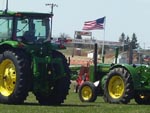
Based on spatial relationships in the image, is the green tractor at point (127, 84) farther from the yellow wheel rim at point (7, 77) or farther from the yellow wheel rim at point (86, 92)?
the yellow wheel rim at point (7, 77)

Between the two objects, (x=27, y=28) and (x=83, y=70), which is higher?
(x=27, y=28)

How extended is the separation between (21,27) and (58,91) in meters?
2.36

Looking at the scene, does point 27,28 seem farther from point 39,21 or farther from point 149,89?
point 149,89

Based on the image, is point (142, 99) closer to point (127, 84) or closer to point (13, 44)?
point (127, 84)

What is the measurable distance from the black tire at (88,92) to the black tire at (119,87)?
5.72 ft

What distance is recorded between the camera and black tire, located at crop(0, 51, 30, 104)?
650 inches

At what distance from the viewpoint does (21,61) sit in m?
16.5

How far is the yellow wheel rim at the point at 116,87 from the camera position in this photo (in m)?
21.3

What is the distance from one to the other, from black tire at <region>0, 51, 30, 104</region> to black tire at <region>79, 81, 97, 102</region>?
276 inches

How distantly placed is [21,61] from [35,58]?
0.46 metres

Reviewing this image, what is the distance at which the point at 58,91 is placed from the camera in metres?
18.0

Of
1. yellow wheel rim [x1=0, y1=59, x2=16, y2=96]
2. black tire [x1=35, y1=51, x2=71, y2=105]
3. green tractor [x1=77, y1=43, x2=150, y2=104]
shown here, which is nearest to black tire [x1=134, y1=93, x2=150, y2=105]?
green tractor [x1=77, y1=43, x2=150, y2=104]

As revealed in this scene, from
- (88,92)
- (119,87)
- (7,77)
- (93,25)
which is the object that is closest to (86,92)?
(88,92)

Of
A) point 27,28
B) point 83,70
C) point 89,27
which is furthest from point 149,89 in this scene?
point 89,27
